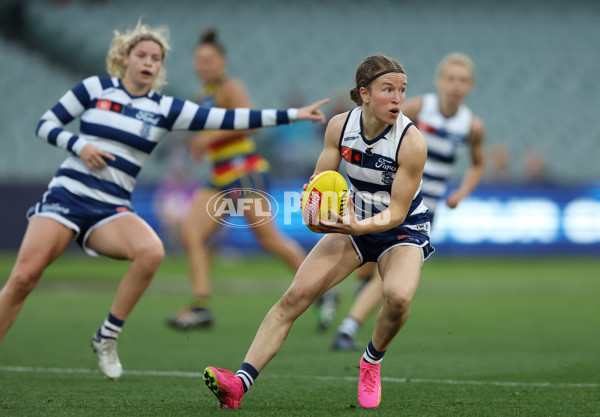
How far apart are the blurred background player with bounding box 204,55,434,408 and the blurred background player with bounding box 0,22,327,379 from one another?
2.80ft

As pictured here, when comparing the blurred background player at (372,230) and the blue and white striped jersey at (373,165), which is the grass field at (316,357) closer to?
the blurred background player at (372,230)

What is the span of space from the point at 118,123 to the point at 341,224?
2.06 meters

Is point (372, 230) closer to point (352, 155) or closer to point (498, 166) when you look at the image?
→ point (352, 155)

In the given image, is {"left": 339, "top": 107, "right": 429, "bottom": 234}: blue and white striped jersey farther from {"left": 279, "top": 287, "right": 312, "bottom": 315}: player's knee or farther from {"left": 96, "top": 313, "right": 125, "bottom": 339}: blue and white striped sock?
{"left": 96, "top": 313, "right": 125, "bottom": 339}: blue and white striped sock

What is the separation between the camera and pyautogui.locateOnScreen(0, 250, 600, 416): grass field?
5055mm

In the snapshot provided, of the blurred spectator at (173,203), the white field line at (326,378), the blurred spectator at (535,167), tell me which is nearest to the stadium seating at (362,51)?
the blurred spectator at (535,167)

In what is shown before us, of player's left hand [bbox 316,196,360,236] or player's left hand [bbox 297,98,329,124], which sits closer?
player's left hand [bbox 316,196,360,236]

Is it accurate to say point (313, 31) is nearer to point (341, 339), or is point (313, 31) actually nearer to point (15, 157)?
point (15, 157)

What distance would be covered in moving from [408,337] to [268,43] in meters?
14.9

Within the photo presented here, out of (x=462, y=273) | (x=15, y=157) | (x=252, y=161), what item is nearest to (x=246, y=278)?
(x=462, y=273)

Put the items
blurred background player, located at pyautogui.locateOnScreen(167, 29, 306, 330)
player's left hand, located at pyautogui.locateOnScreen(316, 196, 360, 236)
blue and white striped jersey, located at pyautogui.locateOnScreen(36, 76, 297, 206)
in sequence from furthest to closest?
blurred background player, located at pyautogui.locateOnScreen(167, 29, 306, 330)
blue and white striped jersey, located at pyautogui.locateOnScreen(36, 76, 297, 206)
player's left hand, located at pyautogui.locateOnScreen(316, 196, 360, 236)

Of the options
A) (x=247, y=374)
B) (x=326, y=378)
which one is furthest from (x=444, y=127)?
(x=247, y=374)

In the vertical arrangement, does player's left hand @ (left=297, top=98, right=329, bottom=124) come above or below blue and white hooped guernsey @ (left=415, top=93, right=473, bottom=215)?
above

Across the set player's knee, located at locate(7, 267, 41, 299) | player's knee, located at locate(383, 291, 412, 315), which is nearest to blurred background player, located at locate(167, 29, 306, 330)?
player's knee, located at locate(7, 267, 41, 299)
